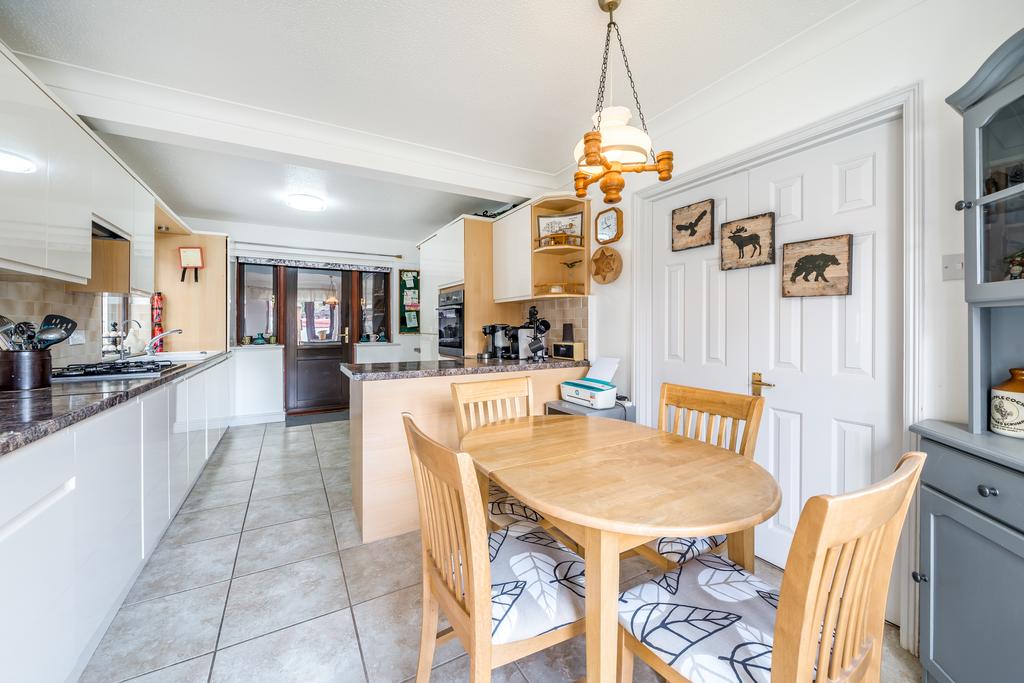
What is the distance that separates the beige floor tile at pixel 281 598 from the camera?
156 centimetres

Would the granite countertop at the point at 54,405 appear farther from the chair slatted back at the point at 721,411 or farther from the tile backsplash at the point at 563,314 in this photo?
the tile backsplash at the point at 563,314

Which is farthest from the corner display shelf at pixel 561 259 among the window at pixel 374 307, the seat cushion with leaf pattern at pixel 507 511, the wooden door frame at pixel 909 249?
the window at pixel 374 307

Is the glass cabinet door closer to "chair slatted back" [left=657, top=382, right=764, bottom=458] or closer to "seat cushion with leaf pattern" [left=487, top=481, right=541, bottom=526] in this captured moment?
"chair slatted back" [left=657, top=382, right=764, bottom=458]

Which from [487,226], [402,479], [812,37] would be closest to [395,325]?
[487,226]

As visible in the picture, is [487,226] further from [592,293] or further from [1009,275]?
[1009,275]

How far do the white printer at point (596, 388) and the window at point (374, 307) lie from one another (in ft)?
12.1

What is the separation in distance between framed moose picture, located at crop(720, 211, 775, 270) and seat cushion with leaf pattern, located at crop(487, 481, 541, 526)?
5.39ft

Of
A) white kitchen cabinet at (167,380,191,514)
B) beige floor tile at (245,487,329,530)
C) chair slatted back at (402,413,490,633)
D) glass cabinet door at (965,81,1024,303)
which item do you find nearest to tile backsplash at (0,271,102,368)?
white kitchen cabinet at (167,380,191,514)

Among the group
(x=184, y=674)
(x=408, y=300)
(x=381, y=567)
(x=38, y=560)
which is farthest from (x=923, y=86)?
(x=408, y=300)

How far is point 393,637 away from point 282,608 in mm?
533

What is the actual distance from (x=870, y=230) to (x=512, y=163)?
2.36 meters

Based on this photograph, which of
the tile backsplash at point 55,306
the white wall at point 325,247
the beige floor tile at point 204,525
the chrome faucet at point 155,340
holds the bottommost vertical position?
the beige floor tile at point 204,525

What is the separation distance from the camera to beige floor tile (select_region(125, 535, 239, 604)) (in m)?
1.77

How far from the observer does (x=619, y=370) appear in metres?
2.81
